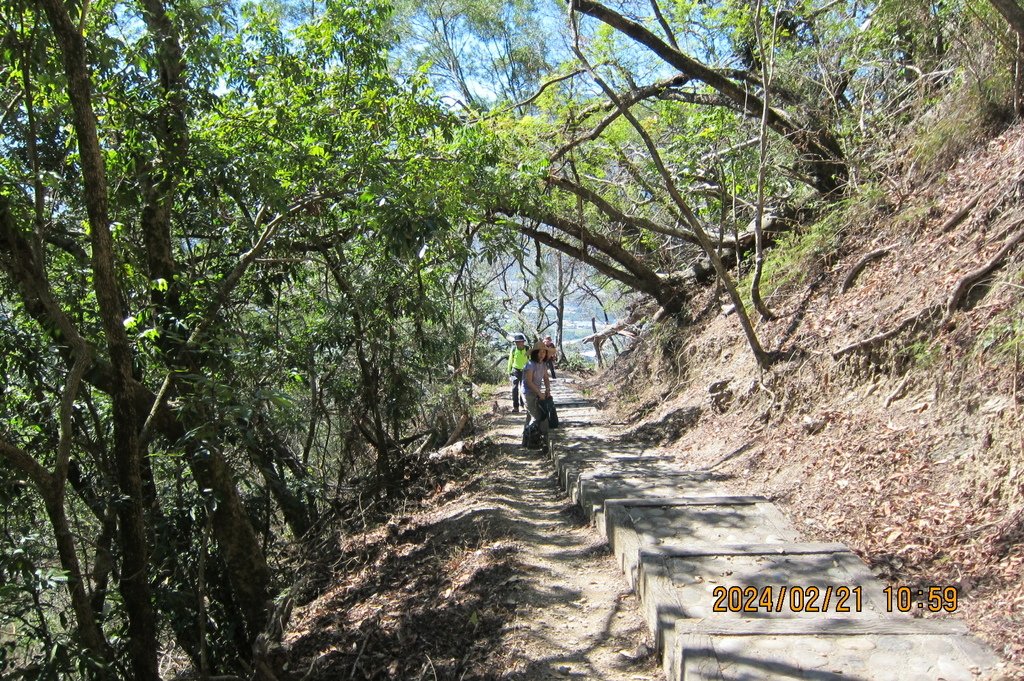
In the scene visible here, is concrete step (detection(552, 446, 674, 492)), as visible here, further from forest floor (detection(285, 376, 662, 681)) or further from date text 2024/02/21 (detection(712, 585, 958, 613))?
date text 2024/02/21 (detection(712, 585, 958, 613))

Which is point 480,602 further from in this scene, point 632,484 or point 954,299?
point 954,299

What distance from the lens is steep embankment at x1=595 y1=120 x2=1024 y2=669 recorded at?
4.67 metres

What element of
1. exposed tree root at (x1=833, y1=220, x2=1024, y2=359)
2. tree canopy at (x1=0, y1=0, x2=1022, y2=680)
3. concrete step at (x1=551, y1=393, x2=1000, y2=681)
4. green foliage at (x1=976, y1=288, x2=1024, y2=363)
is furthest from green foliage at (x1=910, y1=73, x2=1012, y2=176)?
concrete step at (x1=551, y1=393, x2=1000, y2=681)

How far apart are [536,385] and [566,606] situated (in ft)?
17.7

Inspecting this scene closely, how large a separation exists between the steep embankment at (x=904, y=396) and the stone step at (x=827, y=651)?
0.25 m

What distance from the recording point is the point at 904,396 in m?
6.38

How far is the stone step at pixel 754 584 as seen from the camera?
4.26 m

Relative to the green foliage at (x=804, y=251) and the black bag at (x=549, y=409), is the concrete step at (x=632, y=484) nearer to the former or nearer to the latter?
the black bag at (x=549, y=409)

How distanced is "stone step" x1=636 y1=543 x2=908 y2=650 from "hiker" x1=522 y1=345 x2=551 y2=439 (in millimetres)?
5396

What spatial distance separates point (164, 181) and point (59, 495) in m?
2.84

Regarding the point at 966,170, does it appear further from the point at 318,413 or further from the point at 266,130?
the point at 318,413

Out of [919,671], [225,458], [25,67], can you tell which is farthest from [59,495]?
[919,671]

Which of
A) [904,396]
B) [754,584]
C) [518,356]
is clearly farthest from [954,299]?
[518,356]

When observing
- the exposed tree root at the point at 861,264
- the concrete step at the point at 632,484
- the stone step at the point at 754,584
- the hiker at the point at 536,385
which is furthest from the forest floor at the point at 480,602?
the exposed tree root at the point at 861,264
